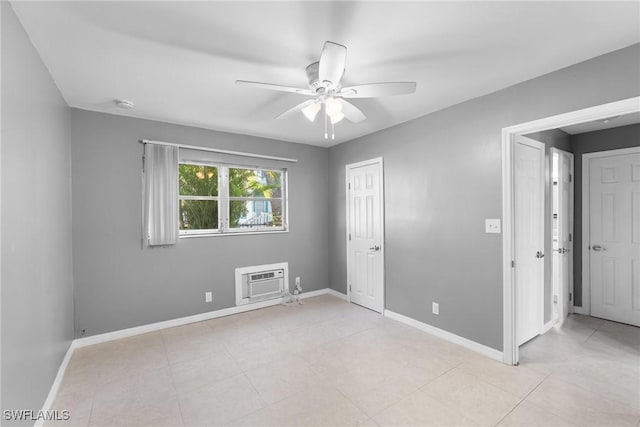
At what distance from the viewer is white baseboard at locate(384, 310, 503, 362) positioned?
268cm

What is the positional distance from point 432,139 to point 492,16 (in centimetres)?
163

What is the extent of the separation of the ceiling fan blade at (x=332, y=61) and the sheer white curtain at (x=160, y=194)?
2409 millimetres

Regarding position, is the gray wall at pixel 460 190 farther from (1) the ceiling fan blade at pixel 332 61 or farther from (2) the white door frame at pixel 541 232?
(1) the ceiling fan blade at pixel 332 61

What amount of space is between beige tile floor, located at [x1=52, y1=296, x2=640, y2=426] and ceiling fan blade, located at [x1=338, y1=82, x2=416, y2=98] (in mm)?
2213

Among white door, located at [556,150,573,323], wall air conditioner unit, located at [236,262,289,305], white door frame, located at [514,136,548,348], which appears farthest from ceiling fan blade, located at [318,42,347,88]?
white door, located at [556,150,573,323]

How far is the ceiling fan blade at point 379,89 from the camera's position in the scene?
1893 mm

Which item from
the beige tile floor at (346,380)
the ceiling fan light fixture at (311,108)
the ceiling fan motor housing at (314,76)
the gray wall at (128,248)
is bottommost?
the beige tile floor at (346,380)

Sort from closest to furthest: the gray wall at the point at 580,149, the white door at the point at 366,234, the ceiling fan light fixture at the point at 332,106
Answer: the ceiling fan light fixture at the point at 332,106 < the gray wall at the point at 580,149 < the white door at the point at 366,234

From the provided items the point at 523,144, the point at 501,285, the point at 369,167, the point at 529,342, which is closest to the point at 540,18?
the point at 523,144

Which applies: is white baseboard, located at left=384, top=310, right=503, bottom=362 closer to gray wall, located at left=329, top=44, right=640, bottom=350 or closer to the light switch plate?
gray wall, located at left=329, top=44, right=640, bottom=350

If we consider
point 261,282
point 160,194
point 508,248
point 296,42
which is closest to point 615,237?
point 508,248

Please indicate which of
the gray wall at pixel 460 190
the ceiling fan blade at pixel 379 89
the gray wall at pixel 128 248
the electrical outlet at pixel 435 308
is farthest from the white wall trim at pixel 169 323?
the ceiling fan blade at pixel 379 89

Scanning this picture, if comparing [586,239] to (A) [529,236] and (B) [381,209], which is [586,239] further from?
(B) [381,209]

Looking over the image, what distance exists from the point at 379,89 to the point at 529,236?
2.38 metres
